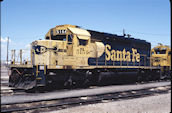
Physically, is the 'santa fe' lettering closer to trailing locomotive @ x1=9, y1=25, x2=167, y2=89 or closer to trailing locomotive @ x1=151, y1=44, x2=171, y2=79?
trailing locomotive @ x1=9, y1=25, x2=167, y2=89

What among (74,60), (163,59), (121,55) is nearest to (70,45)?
(74,60)

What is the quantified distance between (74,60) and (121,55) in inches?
185

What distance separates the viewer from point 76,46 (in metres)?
11.8

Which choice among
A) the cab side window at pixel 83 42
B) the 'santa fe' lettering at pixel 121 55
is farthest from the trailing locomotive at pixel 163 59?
the cab side window at pixel 83 42

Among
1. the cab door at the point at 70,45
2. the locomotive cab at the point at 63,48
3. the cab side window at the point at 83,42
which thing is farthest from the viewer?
the cab side window at the point at 83,42

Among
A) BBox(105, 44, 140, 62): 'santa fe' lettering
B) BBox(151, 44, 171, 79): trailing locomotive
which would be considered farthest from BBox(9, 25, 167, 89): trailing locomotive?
BBox(151, 44, 171, 79): trailing locomotive

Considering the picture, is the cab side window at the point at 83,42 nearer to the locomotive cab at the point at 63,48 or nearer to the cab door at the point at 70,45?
the locomotive cab at the point at 63,48

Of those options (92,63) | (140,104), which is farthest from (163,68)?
(140,104)

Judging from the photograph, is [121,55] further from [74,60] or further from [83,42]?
[74,60]

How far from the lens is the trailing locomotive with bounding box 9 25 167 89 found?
35.6 ft

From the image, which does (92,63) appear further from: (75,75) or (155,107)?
(155,107)

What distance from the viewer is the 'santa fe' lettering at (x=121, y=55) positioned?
13913mm

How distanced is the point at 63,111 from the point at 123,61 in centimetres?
943

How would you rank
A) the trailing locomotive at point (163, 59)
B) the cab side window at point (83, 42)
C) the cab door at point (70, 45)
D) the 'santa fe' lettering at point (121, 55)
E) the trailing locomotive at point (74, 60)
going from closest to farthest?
the trailing locomotive at point (74, 60)
the cab door at point (70, 45)
the cab side window at point (83, 42)
the 'santa fe' lettering at point (121, 55)
the trailing locomotive at point (163, 59)
